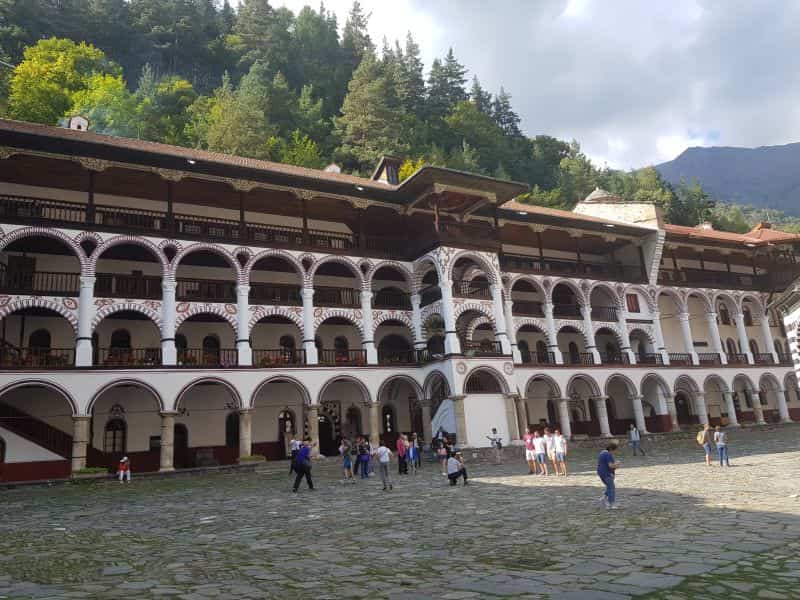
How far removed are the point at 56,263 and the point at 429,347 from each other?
15432 mm

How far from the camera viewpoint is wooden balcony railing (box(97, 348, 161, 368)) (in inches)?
809

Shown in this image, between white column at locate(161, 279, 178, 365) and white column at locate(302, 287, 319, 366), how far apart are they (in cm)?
492

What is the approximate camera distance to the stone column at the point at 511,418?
81.4 ft

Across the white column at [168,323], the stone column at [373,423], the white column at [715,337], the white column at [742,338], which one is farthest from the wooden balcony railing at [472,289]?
the white column at [742,338]

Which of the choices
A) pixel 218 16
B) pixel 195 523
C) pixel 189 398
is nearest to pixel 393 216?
pixel 189 398

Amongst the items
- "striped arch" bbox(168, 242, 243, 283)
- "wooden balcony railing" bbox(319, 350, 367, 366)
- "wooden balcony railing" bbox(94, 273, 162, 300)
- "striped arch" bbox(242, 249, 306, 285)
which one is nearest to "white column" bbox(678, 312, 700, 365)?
"wooden balcony railing" bbox(319, 350, 367, 366)

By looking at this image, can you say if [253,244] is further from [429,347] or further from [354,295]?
[429,347]

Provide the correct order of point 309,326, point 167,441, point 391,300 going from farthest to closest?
point 391,300
point 309,326
point 167,441

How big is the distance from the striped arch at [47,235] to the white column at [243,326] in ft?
17.4

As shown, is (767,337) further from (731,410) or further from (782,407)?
(731,410)

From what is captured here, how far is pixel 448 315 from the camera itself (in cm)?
2539

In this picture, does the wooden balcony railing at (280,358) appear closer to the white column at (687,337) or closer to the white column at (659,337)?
the white column at (659,337)

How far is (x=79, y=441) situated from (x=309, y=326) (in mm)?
8877

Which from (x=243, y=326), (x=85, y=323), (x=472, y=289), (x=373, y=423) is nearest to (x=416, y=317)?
(x=472, y=289)
